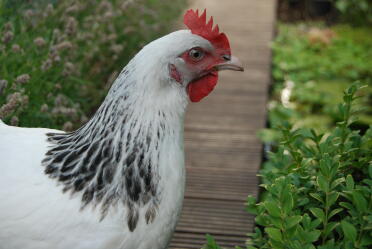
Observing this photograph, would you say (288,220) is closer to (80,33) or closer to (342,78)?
(80,33)

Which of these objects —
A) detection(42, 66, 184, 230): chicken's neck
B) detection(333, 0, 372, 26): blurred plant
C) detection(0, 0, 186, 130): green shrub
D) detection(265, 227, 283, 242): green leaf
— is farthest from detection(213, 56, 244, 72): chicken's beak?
detection(333, 0, 372, 26): blurred plant

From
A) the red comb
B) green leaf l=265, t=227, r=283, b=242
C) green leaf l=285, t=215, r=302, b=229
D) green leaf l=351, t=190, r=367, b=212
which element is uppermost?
the red comb

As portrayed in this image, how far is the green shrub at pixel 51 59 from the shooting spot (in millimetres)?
3250

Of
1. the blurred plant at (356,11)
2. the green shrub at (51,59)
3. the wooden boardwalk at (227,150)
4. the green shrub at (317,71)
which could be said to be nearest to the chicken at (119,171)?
the green shrub at (51,59)

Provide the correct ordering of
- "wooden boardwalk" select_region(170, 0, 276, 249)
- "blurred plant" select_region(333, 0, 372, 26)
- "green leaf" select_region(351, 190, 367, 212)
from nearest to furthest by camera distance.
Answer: "green leaf" select_region(351, 190, 367, 212), "wooden boardwalk" select_region(170, 0, 276, 249), "blurred plant" select_region(333, 0, 372, 26)

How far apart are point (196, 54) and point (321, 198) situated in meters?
0.76

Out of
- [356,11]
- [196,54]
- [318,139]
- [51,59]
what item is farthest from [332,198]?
[356,11]

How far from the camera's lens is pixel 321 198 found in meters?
2.43

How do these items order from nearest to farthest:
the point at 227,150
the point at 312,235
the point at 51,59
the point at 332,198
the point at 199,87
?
the point at 312,235
the point at 332,198
the point at 199,87
the point at 51,59
the point at 227,150

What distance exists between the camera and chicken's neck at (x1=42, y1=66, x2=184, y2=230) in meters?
2.28

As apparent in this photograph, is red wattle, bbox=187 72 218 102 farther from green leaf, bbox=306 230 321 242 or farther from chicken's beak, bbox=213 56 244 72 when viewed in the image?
green leaf, bbox=306 230 321 242

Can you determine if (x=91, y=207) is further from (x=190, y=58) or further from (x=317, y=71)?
(x=317, y=71)

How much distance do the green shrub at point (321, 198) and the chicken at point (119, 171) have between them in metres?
0.43

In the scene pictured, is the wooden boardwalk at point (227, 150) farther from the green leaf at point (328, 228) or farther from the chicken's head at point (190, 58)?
the chicken's head at point (190, 58)
